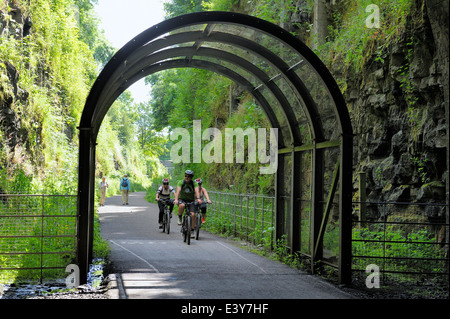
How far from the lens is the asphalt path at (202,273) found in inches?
297

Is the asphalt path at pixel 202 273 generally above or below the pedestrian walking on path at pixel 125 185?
below

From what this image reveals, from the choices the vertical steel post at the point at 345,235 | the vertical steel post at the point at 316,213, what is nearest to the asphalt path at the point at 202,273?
the vertical steel post at the point at 345,235

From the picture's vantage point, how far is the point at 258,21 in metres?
8.70

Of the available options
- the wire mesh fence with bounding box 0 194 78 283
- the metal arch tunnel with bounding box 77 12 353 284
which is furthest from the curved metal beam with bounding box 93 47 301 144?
the wire mesh fence with bounding box 0 194 78 283

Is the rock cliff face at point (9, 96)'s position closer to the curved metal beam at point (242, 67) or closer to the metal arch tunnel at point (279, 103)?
the metal arch tunnel at point (279, 103)

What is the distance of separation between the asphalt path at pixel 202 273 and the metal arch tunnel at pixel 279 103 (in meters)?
0.68

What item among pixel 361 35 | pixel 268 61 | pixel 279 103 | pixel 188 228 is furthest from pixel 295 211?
pixel 361 35

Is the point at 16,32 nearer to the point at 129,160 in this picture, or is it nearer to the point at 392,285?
the point at 392,285

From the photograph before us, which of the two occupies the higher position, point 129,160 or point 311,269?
point 129,160

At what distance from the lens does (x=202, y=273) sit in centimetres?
924

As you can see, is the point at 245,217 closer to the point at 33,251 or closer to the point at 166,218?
the point at 166,218
